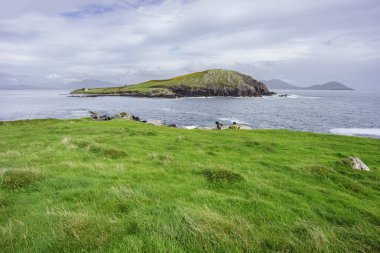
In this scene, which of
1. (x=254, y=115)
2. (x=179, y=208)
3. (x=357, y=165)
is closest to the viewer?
(x=179, y=208)

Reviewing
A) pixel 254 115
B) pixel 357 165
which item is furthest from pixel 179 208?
pixel 254 115

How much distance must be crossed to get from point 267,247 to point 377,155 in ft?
93.7

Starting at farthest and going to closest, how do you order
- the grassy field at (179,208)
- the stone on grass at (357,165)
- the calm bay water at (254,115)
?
the calm bay water at (254,115)
the stone on grass at (357,165)
the grassy field at (179,208)

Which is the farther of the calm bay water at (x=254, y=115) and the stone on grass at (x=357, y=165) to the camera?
the calm bay water at (x=254, y=115)

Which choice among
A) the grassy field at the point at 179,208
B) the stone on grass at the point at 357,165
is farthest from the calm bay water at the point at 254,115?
the grassy field at the point at 179,208

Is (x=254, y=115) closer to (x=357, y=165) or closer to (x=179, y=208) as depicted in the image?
(x=357, y=165)

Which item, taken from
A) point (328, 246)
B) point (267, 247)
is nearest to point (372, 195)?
point (328, 246)

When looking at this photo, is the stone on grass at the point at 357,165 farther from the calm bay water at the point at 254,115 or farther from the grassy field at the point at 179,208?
the calm bay water at the point at 254,115

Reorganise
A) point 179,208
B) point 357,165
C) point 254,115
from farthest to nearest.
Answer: point 254,115
point 357,165
point 179,208

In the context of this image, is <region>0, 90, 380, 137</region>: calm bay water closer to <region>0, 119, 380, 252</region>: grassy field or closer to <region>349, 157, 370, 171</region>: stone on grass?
<region>349, 157, 370, 171</region>: stone on grass

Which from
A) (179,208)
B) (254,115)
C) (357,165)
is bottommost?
(254,115)

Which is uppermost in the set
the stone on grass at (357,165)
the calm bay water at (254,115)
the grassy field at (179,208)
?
the grassy field at (179,208)

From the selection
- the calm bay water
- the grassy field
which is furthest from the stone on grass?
the calm bay water

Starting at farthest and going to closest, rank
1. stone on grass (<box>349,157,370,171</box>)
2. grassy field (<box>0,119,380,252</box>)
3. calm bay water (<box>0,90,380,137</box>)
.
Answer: calm bay water (<box>0,90,380,137</box>), stone on grass (<box>349,157,370,171</box>), grassy field (<box>0,119,380,252</box>)
